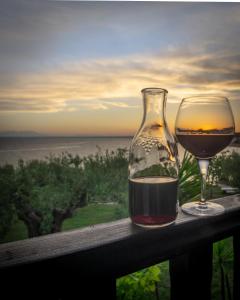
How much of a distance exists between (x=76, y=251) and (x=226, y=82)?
77.1 inches

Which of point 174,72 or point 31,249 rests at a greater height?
point 174,72

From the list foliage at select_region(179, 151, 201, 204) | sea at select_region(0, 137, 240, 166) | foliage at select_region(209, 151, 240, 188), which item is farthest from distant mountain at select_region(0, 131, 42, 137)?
foliage at select_region(209, 151, 240, 188)

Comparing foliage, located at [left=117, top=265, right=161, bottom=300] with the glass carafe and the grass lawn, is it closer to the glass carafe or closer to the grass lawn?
the glass carafe

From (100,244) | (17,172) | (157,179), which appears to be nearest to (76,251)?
(100,244)

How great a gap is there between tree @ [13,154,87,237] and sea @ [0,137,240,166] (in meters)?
0.19

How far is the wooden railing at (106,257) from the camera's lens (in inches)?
12.8

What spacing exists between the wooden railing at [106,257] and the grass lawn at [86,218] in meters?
2.61

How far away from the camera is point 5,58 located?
1899mm

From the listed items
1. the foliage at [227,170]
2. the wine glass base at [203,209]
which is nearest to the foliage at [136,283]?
the wine glass base at [203,209]

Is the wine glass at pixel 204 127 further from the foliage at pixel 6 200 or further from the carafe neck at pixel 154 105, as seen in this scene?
the foliage at pixel 6 200

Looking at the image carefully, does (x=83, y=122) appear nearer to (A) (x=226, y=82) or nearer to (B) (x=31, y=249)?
(A) (x=226, y=82)

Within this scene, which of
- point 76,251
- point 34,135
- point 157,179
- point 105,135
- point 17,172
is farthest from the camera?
point 17,172

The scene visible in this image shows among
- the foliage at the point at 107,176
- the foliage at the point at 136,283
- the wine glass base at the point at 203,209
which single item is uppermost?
the wine glass base at the point at 203,209

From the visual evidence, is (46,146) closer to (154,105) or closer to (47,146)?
(47,146)
